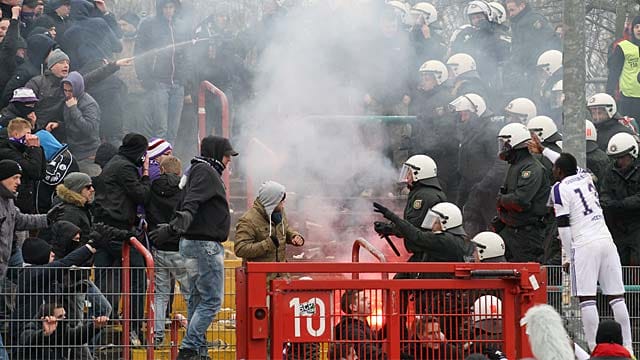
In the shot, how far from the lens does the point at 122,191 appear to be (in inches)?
526

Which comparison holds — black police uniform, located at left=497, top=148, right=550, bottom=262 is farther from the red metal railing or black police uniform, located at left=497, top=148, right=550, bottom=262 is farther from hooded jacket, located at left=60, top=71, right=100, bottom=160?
hooded jacket, located at left=60, top=71, right=100, bottom=160

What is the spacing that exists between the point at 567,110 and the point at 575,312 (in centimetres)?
177

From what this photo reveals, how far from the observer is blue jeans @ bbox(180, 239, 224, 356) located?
1191cm

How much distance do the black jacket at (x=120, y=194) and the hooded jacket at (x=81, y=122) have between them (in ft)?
9.56

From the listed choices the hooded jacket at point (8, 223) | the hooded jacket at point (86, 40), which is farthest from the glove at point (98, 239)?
the hooded jacket at point (86, 40)

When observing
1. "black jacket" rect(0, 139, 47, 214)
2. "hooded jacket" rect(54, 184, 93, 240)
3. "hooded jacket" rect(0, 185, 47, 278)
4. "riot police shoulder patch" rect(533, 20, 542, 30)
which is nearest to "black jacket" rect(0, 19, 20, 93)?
"black jacket" rect(0, 139, 47, 214)

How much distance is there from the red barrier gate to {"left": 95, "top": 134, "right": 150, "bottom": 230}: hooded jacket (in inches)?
116

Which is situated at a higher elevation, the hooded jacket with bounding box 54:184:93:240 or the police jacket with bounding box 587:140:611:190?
the police jacket with bounding box 587:140:611:190

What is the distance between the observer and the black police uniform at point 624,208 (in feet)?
46.0

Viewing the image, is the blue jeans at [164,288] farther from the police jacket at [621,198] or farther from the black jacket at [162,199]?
the police jacket at [621,198]

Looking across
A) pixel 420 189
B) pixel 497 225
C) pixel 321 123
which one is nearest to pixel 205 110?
pixel 321 123

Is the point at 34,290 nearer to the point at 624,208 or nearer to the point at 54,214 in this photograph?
the point at 54,214

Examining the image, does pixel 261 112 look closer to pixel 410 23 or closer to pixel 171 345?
pixel 410 23

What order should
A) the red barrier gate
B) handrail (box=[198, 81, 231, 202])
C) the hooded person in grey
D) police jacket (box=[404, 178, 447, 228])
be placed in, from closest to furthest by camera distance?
the red barrier gate → police jacket (box=[404, 178, 447, 228]) → the hooded person in grey → handrail (box=[198, 81, 231, 202])
